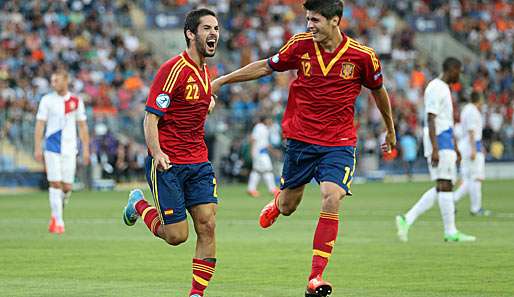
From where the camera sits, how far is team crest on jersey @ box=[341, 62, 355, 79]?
11.5 m

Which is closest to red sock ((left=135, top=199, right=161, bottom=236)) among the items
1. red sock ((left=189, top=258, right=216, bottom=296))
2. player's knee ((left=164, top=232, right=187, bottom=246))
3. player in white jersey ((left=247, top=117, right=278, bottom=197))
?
player's knee ((left=164, top=232, right=187, bottom=246))

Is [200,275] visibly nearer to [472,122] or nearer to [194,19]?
[194,19]

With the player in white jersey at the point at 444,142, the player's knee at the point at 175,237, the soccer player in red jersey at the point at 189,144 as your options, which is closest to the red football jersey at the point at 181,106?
the soccer player in red jersey at the point at 189,144

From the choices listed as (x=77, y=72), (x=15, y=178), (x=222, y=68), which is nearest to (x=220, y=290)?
(x=15, y=178)

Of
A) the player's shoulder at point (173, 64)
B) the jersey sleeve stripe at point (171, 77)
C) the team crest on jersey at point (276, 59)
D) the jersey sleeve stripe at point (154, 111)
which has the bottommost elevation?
the jersey sleeve stripe at point (154, 111)

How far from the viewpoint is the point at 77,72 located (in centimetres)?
3884

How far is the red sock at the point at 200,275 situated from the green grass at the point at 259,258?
987 mm

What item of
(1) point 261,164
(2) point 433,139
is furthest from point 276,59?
(1) point 261,164

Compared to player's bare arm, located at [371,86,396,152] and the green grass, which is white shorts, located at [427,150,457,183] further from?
player's bare arm, located at [371,86,396,152]

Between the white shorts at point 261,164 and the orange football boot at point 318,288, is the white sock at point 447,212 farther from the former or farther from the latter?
the white shorts at point 261,164

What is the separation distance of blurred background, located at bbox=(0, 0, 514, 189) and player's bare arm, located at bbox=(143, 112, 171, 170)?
953 inches

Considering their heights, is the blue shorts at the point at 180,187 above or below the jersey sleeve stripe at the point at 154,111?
below

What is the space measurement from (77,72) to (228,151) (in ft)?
17.9

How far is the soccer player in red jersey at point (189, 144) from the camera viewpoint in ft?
34.6
